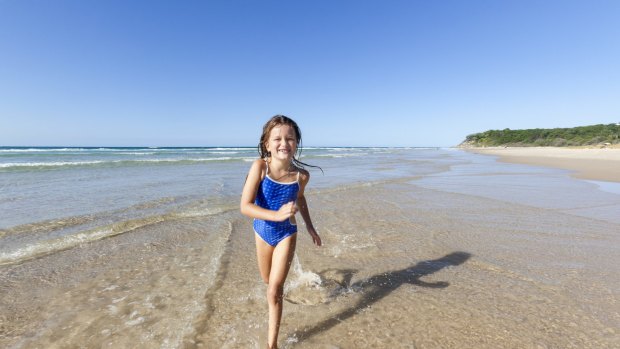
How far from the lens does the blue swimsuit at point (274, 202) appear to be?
8.82 ft

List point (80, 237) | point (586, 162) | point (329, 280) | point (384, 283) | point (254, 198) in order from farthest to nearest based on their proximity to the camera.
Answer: point (586, 162) < point (80, 237) < point (329, 280) < point (384, 283) < point (254, 198)

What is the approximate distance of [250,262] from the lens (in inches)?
176

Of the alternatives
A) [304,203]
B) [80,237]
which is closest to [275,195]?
[304,203]

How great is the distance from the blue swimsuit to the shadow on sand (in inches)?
36.2

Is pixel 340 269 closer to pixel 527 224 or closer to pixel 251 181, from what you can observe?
pixel 251 181

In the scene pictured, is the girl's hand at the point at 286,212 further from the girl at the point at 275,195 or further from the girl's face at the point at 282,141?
the girl's face at the point at 282,141

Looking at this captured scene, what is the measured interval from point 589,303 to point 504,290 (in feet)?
2.42

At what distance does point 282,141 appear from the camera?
262 centimetres

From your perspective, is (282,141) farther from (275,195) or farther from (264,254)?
(264,254)

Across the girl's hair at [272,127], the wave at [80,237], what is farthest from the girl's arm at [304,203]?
the wave at [80,237]

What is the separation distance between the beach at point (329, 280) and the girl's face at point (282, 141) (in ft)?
5.21

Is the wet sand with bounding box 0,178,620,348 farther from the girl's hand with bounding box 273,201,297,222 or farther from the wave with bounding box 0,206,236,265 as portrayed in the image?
the girl's hand with bounding box 273,201,297,222

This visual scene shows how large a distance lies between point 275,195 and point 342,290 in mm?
1618

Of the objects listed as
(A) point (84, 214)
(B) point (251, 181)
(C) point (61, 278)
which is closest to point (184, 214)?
(A) point (84, 214)
